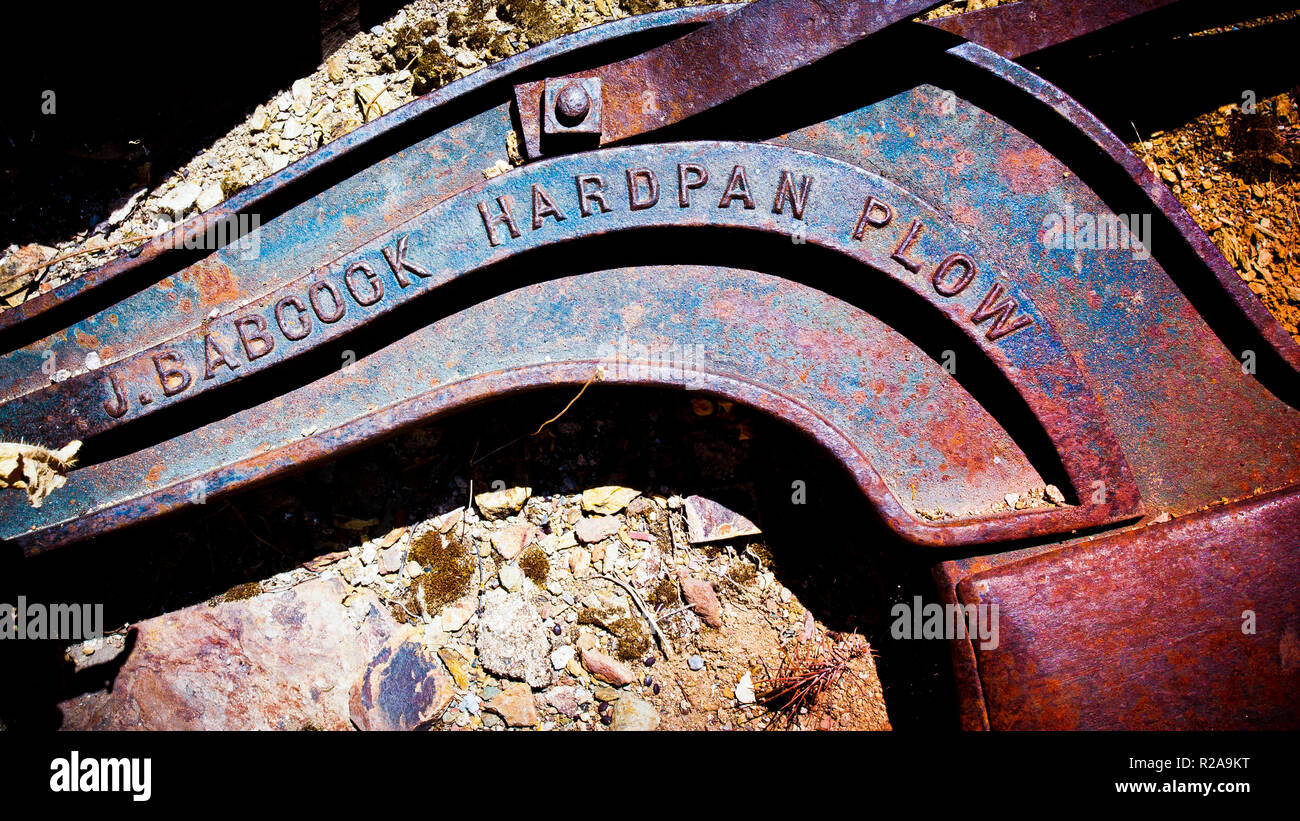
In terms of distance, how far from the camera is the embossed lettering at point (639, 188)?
7.47 feet

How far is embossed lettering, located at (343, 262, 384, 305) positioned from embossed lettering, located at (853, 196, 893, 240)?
1.50 metres

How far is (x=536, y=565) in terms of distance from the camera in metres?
2.88

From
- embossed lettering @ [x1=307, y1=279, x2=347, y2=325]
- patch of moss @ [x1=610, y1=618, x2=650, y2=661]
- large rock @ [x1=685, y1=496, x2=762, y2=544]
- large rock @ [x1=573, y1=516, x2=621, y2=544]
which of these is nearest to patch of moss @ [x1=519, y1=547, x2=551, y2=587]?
large rock @ [x1=573, y1=516, x2=621, y2=544]

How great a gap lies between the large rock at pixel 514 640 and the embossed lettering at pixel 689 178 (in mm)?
1664

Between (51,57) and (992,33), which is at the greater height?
(51,57)

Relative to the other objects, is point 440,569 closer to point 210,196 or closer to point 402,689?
point 402,689

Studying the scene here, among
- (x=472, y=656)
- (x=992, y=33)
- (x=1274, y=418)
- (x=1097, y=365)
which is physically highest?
(x=992, y=33)

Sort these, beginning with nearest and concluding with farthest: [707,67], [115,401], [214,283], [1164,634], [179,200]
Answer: [1164,634]
[707,67]
[115,401]
[214,283]
[179,200]

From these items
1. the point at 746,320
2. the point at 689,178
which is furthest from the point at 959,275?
the point at 689,178

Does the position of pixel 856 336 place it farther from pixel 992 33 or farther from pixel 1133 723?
pixel 1133 723

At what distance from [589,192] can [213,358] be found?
51.3 inches

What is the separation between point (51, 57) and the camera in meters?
3.09
